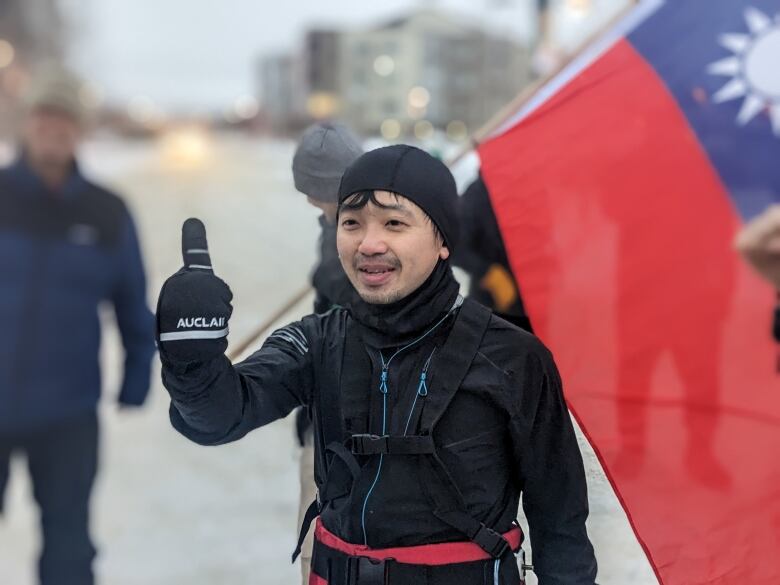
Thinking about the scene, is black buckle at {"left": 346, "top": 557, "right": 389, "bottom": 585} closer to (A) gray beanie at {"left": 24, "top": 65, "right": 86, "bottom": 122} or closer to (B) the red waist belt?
(B) the red waist belt

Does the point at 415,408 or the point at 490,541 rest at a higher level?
the point at 415,408

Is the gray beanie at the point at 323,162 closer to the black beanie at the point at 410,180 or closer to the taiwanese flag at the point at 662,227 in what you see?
the black beanie at the point at 410,180

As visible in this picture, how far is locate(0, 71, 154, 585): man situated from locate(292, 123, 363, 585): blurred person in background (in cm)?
108

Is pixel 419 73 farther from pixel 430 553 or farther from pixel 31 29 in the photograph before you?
pixel 31 29

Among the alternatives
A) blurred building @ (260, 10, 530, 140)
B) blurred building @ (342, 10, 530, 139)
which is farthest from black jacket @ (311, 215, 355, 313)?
blurred building @ (342, 10, 530, 139)

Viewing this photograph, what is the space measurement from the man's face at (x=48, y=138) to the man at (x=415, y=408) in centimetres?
158

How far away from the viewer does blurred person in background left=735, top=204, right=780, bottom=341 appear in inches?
46.8

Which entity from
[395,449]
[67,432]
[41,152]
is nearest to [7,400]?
[67,432]

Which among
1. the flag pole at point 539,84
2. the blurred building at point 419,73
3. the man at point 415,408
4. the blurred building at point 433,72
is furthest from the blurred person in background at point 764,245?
the blurred building at point 433,72

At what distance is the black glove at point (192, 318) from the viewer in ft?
4.44

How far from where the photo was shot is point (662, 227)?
2537 mm

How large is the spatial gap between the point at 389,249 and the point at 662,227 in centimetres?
131

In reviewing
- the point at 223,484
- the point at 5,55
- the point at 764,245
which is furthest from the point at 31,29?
the point at 764,245

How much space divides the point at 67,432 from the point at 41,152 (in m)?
0.91
